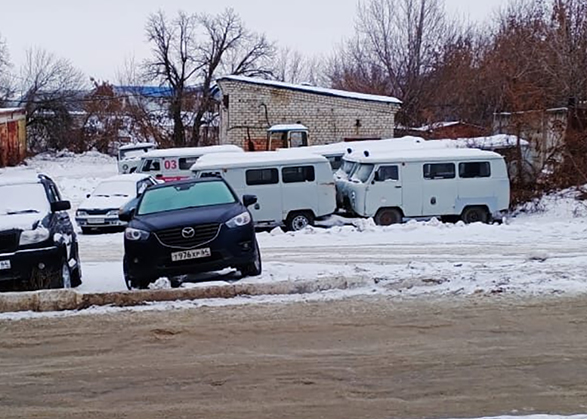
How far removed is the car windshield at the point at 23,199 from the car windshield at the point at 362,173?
36.8 feet

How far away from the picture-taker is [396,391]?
18.0 feet

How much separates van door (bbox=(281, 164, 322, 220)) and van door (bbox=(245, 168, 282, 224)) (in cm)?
17

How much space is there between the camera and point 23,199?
38.5 feet

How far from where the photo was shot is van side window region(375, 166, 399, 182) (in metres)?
21.4

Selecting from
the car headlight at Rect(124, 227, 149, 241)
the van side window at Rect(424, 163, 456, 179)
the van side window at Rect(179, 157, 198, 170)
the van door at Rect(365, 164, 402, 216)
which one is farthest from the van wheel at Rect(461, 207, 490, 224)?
the car headlight at Rect(124, 227, 149, 241)

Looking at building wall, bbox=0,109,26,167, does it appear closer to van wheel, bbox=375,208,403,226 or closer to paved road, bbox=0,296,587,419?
van wheel, bbox=375,208,403,226

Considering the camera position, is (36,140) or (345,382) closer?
(345,382)

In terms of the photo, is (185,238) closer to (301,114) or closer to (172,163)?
(172,163)

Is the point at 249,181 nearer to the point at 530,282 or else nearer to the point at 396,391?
the point at 530,282

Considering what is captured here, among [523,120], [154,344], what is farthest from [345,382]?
[523,120]

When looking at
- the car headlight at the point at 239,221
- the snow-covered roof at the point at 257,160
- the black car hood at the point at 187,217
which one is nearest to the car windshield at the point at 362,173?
the snow-covered roof at the point at 257,160

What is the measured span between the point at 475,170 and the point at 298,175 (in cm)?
513

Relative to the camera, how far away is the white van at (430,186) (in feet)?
70.3

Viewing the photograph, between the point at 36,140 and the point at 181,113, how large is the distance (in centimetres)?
1400
